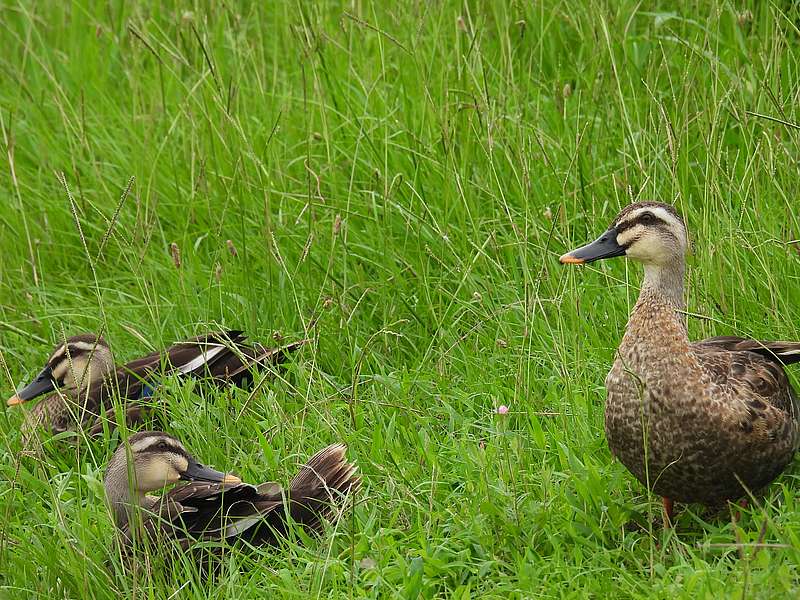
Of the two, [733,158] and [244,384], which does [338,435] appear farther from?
[733,158]

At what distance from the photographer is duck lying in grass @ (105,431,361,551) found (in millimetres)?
4406

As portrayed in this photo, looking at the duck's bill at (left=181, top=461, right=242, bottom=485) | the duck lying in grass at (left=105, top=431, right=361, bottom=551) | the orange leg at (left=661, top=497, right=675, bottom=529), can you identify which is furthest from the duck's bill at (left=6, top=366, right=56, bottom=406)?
the orange leg at (left=661, top=497, right=675, bottom=529)

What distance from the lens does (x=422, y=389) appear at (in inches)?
203

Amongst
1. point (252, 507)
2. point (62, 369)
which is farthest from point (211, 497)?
point (62, 369)

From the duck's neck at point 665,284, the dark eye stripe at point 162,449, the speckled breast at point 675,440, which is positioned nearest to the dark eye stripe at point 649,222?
the duck's neck at point 665,284

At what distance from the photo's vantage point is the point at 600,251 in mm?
4438

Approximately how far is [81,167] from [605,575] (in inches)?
163

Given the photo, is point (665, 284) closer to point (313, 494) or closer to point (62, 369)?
point (313, 494)

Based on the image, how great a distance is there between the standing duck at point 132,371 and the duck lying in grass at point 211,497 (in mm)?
672

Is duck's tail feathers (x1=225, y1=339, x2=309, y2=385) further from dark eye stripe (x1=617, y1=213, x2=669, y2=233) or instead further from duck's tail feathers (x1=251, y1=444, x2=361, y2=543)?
dark eye stripe (x1=617, y1=213, x2=669, y2=233)

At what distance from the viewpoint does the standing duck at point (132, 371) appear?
17.8 feet

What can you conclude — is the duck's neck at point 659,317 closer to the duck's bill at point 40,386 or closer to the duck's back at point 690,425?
the duck's back at point 690,425

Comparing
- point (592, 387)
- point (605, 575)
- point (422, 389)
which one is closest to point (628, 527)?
point (605, 575)

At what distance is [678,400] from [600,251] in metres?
0.66
